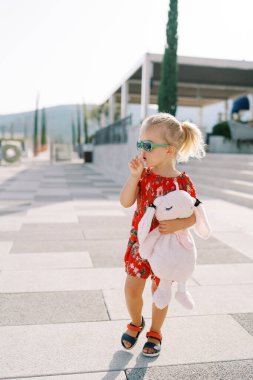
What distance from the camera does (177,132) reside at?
241 centimetres

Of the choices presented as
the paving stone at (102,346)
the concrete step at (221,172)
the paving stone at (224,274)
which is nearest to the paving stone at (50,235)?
the paving stone at (224,274)

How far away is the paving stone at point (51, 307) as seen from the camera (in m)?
3.01

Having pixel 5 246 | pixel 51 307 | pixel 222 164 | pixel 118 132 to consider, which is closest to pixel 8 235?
pixel 5 246

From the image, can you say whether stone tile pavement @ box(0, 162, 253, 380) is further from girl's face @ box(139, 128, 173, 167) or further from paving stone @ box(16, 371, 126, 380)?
girl's face @ box(139, 128, 173, 167)

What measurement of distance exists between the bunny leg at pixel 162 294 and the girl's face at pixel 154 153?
673mm

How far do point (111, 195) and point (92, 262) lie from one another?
649 cm

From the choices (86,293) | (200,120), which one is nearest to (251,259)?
(86,293)

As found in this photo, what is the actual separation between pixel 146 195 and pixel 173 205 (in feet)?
0.67

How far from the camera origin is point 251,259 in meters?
4.70

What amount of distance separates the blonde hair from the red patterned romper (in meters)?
0.15

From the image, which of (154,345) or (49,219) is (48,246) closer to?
(49,219)

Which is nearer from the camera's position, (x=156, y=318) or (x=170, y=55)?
(x=156, y=318)

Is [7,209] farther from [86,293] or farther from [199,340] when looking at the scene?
[199,340]

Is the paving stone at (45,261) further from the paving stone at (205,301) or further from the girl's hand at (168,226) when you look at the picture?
the girl's hand at (168,226)
